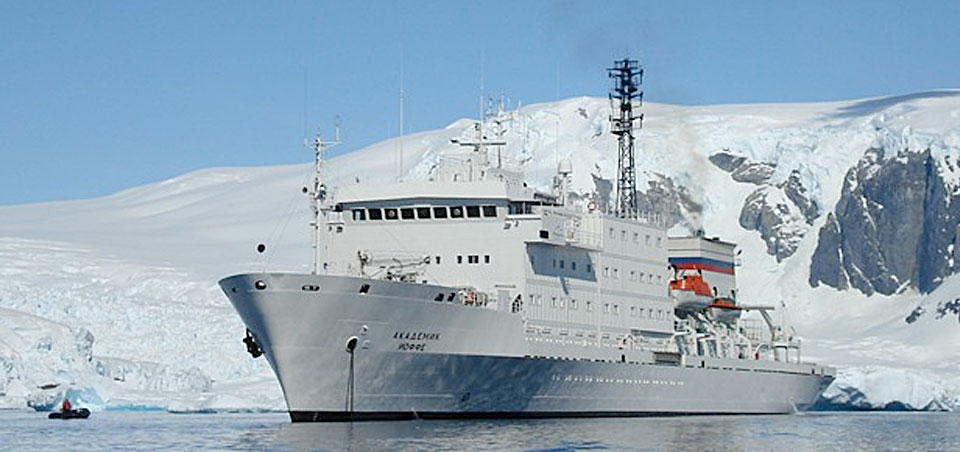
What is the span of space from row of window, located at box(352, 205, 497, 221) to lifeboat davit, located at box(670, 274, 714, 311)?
9903 mm

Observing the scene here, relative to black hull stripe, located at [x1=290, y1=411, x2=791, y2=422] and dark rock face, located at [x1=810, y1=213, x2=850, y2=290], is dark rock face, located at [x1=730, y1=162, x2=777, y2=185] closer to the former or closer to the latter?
dark rock face, located at [x1=810, y1=213, x2=850, y2=290]

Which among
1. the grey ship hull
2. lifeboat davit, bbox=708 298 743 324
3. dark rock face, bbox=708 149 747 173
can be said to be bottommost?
the grey ship hull

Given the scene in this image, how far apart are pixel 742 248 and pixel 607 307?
4556 cm

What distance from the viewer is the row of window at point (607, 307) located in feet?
145

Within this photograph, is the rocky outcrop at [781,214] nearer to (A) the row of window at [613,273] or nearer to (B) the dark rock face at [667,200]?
(B) the dark rock face at [667,200]

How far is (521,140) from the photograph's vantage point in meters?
97.0

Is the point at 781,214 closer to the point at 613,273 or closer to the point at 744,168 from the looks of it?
the point at 744,168

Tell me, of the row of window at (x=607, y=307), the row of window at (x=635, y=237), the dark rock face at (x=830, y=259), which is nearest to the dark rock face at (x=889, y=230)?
the dark rock face at (x=830, y=259)

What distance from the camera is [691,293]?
2024 inches

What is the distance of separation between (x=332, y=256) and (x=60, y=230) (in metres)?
66.9

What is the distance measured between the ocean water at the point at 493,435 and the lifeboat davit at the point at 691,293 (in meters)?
4.21

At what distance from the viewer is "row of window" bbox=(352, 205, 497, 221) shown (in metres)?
43.5

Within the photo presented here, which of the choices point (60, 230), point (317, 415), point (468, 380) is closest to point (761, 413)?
point (468, 380)

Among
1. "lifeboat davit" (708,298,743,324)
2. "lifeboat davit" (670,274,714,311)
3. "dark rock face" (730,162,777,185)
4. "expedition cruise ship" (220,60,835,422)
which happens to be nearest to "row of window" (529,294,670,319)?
"expedition cruise ship" (220,60,835,422)
